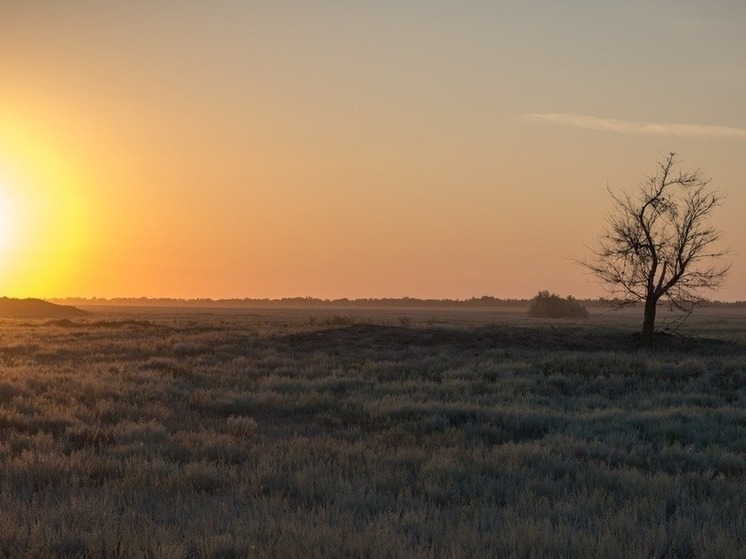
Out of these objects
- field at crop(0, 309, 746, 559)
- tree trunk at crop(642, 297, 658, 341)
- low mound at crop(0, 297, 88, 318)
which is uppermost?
tree trunk at crop(642, 297, 658, 341)

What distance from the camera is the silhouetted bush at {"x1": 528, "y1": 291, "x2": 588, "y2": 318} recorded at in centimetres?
10044

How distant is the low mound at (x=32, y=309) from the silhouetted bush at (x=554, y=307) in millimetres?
57380

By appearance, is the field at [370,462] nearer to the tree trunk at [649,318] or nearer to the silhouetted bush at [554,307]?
the tree trunk at [649,318]

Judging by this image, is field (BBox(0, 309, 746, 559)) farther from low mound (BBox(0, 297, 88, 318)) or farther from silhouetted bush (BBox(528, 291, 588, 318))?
silhouetted bush (BBox(528, 291, 588, 318))

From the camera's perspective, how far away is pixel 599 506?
26.1 feet

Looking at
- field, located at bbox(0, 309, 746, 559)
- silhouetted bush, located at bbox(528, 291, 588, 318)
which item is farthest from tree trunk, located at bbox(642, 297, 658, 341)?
silhouetted bush, located at bbox(528, 291, 588, 318)

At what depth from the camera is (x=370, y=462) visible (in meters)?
10.2

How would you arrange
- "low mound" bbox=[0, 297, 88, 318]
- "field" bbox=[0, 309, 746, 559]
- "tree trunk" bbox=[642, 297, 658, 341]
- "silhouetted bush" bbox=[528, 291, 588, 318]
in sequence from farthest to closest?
"silhouetted bush" bbox=[528, 291, 588, 318] < "low mound" bbox=[0, 297, 88, 318] < "tree trunk" bbox=[642, 297, 658, 341] < "field" bbox=[0, 309, 746, 559]

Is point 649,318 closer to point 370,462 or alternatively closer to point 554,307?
point 370,462

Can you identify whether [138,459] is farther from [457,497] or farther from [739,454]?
[739,454]

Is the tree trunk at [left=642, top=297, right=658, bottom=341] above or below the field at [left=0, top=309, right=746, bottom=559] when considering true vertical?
above

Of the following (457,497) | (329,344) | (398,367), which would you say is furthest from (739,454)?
(329,344)

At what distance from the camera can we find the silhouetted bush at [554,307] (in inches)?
3954

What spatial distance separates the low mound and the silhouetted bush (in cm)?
5738
